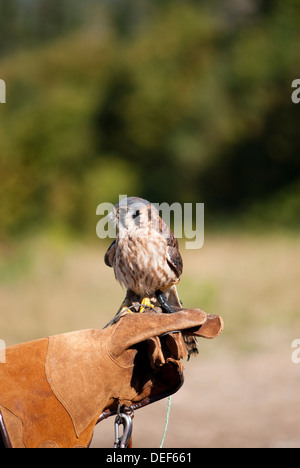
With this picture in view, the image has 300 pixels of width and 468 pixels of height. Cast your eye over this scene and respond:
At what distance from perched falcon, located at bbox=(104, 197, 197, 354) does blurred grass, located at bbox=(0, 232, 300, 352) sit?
3721 mm

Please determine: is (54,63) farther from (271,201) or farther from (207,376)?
(207,376)

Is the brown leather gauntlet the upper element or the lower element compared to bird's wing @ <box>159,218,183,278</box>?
lower

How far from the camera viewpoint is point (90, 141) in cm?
1717

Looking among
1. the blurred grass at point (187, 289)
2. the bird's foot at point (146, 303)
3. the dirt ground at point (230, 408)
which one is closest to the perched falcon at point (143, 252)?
the bird's foot at point (146, 303)

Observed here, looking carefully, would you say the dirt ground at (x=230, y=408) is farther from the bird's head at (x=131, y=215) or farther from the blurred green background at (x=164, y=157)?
the bird's head at (x=131, y=215)

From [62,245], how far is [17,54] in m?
11.7

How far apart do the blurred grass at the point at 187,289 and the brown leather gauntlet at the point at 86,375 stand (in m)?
4.16

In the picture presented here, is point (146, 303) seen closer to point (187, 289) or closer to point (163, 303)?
point (163, 303)

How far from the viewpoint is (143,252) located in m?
2.97

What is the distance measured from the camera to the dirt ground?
4.52 metres

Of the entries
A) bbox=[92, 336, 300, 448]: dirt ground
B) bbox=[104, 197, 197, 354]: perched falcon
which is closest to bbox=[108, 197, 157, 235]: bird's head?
bbox=[104, 197, 197, 354]: perched falcon

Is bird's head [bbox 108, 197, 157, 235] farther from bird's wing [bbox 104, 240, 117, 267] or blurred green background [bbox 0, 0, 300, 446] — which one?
blurred green background [bbox 0, 0, 300, 446]

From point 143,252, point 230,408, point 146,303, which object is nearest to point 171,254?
point 143,252

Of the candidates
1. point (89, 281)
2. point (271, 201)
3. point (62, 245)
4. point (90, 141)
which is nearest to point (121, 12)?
point (90, 141)
